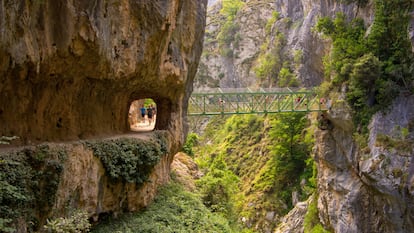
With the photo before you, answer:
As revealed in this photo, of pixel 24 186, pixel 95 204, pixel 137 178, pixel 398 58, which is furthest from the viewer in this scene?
pixel 398 58

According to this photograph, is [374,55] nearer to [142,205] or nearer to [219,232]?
[219,232]

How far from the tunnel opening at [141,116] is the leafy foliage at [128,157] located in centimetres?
519

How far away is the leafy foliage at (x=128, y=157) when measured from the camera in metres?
10.6

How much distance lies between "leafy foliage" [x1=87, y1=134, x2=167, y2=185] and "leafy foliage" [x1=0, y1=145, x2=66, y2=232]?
1.99m

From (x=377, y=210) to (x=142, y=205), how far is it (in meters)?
12.2

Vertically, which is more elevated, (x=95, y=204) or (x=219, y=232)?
(x=95, y=204)

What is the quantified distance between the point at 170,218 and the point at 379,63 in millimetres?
12662

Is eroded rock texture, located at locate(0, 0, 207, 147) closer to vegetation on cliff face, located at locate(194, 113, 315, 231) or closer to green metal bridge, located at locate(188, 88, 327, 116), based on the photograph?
green metal bridge, located at locate(188, 88, 327, 116)

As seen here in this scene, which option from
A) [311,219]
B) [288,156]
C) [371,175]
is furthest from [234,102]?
[288,156]

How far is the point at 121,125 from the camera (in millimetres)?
14422

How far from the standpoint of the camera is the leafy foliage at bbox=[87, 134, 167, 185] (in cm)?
1062

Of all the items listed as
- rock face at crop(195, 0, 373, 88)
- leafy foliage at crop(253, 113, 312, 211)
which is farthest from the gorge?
rock face at crop(195, 0, 373, 88)

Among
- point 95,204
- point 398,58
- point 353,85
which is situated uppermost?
point 398,58

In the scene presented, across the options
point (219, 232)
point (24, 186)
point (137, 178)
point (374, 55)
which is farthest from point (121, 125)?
point (374, 55)
